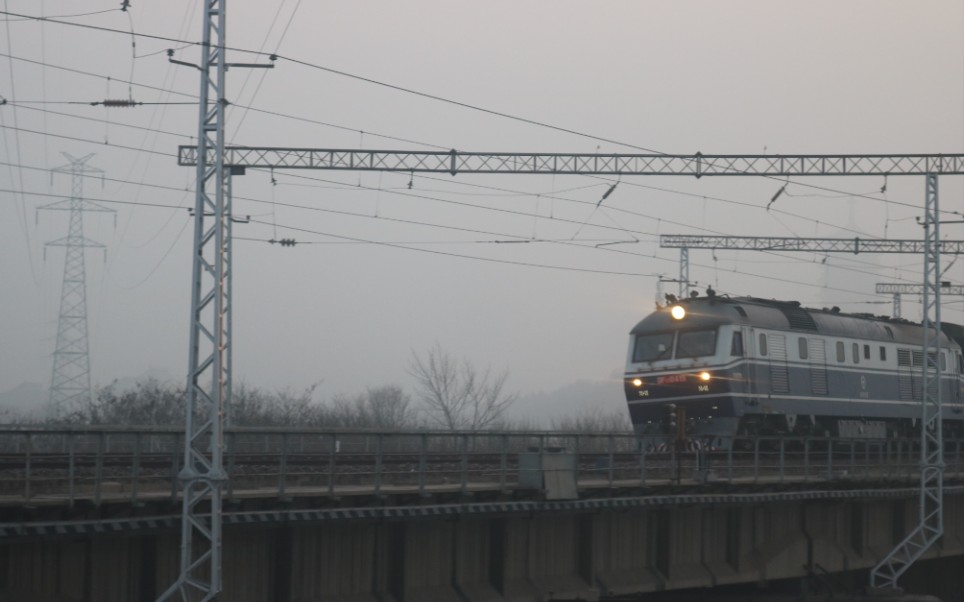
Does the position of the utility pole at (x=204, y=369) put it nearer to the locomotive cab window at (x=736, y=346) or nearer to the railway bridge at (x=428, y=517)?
the railway bridge at (x=428, y=517)

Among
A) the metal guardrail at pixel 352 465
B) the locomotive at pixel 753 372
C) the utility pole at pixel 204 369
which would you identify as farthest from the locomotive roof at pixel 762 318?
the utility pole at pixel 204 369

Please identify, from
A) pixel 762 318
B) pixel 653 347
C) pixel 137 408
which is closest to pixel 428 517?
pixel 653 347

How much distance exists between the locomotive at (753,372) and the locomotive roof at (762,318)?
3cm

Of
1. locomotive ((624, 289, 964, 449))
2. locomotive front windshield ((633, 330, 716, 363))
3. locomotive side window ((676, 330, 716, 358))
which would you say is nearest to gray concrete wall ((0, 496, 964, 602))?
locomotive ((624, 289, 964, 449))

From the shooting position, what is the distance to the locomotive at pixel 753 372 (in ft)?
112

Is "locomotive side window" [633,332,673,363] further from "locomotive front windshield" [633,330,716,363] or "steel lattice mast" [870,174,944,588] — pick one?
"steel lattice mast" [870,174,944,588]

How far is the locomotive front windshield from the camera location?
1361 inches

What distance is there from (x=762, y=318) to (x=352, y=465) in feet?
50.3

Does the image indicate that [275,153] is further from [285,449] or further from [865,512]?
[865,512]

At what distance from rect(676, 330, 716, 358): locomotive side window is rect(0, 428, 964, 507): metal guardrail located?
2.91 metres

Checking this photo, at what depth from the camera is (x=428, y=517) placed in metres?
21.1

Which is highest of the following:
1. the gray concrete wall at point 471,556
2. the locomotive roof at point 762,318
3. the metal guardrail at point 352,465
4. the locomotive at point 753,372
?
the locomotive roof at point 762,318

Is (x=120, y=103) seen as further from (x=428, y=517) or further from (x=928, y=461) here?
(x=928, y=461)

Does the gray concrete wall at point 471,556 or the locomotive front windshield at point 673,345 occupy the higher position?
the locomotive front windshield at point 673,345
